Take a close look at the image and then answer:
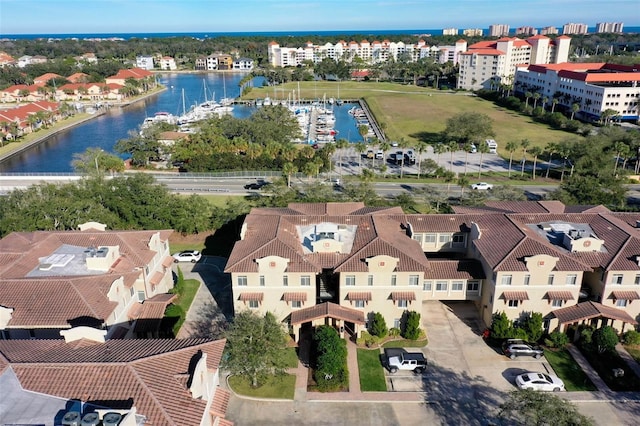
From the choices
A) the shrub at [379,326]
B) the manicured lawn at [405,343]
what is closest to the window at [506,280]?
the manicured lawn at [405,343]

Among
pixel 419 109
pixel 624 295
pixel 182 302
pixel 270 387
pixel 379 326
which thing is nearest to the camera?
pixel 270 387

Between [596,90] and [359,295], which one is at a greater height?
[596,90]

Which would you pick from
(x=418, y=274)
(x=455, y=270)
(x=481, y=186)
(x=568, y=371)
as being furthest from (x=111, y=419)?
(x=481, y=186)

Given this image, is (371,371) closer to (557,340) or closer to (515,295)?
(515,295)

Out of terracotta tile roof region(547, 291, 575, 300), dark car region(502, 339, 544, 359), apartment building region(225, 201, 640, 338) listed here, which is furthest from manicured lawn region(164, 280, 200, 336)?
terracotta tile roof region(547, 291, 575, 300)

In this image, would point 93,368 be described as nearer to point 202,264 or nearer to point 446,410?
point 446,410
